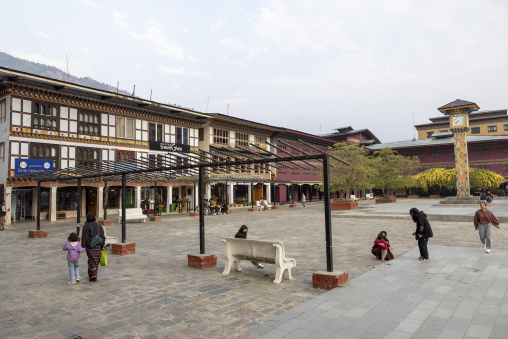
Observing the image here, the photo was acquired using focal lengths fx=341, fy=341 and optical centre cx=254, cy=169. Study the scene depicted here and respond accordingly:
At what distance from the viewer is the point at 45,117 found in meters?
25.5

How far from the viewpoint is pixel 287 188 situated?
171ft

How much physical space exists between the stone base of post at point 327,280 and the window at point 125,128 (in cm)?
2760

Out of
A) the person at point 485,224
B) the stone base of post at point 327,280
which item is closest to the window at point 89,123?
the stone base of post at point 327,280

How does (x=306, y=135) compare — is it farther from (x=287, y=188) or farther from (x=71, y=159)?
(x=71, y=159)

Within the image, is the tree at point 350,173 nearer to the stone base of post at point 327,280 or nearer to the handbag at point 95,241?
the stone base of post at point 327,280

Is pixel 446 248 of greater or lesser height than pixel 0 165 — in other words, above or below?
below

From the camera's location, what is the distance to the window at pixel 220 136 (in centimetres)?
3997

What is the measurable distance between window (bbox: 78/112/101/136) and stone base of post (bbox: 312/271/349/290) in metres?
26.3

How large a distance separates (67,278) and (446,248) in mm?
11223

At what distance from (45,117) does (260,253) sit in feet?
79.6

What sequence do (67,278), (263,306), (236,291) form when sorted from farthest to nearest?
(67,278)
(236,291)
(263,306)

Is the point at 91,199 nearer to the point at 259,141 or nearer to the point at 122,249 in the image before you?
the point at 122,249

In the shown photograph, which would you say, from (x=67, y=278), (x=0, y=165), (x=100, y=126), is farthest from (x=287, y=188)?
(x=67, y=278)

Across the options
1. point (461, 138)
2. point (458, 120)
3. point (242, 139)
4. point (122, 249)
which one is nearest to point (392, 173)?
point (461, 138)
